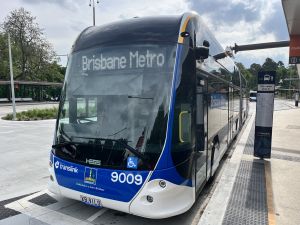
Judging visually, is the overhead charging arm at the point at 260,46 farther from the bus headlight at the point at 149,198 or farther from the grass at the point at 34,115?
the bus headlight at the point at 149,198

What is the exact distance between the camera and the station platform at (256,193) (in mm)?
4707

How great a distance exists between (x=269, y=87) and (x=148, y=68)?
5.31m

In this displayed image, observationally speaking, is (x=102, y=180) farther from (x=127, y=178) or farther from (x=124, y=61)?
(x=124, y=61)

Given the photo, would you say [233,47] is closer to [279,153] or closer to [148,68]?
[279,153]

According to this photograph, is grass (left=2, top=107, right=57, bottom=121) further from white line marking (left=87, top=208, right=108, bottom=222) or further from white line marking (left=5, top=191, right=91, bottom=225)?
white line marking (left=87, top=208, right=108, bottom=222)

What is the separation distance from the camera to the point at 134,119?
4.16m

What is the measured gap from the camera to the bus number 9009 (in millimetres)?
3947

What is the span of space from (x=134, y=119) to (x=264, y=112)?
5521 mm

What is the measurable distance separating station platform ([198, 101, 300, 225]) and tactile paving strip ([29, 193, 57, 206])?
2.69m

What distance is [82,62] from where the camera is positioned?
4.77 metres

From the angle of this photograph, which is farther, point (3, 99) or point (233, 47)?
point (3, 99)

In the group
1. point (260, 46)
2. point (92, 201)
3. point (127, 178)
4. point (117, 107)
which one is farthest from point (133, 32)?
point (260, 46)

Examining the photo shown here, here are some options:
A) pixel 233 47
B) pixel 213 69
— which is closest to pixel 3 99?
pixel 233 47

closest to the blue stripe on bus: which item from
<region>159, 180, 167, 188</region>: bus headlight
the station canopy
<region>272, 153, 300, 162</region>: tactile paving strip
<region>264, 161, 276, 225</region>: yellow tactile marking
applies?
<region>159, 180, 167, 188</region>: bus headlight
